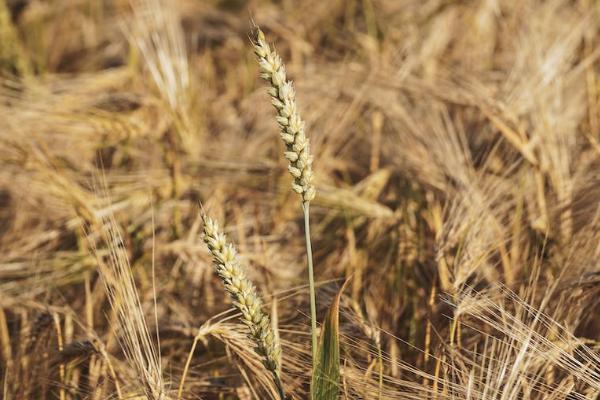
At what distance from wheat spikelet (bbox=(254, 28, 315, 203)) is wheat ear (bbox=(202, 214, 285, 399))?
0.10 m

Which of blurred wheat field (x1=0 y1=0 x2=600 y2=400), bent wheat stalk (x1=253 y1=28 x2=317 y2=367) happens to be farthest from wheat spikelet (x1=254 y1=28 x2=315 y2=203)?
blurred wheat field (x1=0 y1=0 x2=600 y2=400)

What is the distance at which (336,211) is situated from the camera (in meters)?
1.59

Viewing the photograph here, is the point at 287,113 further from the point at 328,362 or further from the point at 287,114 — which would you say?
the point at 328,362

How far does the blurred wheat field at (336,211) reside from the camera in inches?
39.9

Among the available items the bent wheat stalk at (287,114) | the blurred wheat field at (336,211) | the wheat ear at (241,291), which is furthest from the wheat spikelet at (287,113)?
the blurred wheat field at (336,211)

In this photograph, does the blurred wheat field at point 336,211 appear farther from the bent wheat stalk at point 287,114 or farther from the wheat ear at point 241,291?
the bent wheat stalk at point 287,114

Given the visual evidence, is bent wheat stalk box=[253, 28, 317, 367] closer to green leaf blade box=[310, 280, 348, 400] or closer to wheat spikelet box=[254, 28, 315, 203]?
wheat spikelet box=[254, 28, 315, 203]

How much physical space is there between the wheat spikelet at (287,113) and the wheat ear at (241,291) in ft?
0.34

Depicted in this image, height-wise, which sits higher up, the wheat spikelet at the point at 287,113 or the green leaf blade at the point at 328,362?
the wheat spikelet at the point at 287,113

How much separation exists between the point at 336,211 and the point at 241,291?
0.80 metres

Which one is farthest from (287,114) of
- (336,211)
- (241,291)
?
(336,211)

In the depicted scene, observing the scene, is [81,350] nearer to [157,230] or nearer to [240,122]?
[157,230]

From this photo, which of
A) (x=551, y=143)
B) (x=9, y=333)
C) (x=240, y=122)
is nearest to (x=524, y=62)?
(x=551, y=143)

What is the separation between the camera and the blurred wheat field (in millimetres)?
1015
